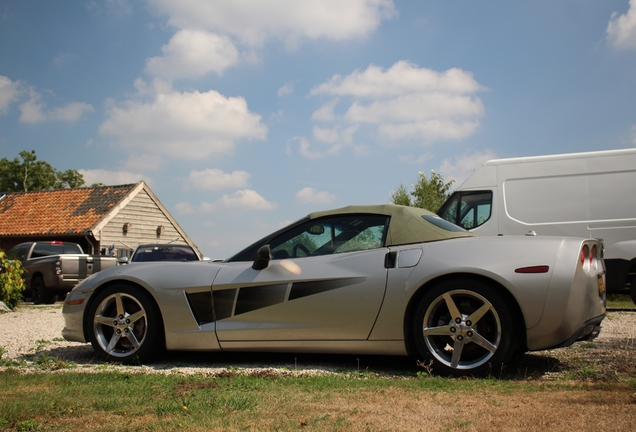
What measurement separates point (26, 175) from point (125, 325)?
66.5 meters

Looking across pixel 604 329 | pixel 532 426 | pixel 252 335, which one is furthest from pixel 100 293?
pixel 604 329

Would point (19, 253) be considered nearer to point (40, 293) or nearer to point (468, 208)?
point (40, 293)

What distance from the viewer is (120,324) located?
563cm

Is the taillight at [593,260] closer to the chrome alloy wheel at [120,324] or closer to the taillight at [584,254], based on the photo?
the taillight at [584,254]

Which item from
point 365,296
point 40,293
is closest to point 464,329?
point 365,296

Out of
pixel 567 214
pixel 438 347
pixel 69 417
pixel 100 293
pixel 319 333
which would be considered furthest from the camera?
pixel 567 214

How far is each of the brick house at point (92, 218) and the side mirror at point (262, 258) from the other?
79.4ft

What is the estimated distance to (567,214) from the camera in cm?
1159

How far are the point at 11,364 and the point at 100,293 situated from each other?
3.12 ft

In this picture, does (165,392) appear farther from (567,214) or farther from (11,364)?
(567,214)

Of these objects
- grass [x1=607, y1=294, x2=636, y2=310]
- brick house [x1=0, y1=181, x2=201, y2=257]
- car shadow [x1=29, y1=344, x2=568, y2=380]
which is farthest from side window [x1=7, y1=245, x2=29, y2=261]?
grass [x1=607, y1=294, x2=636, y2=310]

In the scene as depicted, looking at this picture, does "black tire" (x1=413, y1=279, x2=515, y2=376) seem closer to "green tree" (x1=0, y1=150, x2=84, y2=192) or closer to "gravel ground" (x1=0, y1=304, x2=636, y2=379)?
"gravel ground" (x1=0, y1=304, x2=636, y2=379)

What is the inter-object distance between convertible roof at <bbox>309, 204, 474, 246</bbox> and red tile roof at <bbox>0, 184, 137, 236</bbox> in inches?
1019

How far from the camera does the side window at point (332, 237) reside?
5.22m
